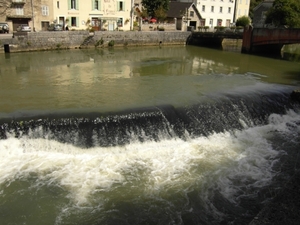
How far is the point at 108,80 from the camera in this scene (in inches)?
749

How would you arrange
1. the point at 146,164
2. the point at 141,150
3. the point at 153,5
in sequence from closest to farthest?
1. the point at 146,164
2. the point at 141,150
3. the point at 153,5

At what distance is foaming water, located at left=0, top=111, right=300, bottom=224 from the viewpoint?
8484 millimetres

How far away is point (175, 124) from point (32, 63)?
16704 mm

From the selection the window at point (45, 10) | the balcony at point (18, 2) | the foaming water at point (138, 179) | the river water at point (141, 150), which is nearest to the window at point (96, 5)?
the window at point (45, 10)

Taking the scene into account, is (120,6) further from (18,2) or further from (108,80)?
(108,80)

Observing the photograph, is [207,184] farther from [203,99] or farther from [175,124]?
[203,99]

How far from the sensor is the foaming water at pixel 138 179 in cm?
848

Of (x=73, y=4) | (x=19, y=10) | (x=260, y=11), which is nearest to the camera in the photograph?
(x=19, y=10)

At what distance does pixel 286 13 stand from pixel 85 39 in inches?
1004

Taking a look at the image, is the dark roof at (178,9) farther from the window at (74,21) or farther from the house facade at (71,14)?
the window at (74,21)

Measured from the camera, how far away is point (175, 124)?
12992 millimetres

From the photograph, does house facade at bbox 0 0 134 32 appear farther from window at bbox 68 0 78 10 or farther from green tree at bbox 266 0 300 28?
green tree at bbox 266 0 300 28

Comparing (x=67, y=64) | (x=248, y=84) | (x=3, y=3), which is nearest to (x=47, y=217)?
(x=248, y=84)

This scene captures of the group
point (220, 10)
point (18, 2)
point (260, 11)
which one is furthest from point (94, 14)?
point (260, 11)
